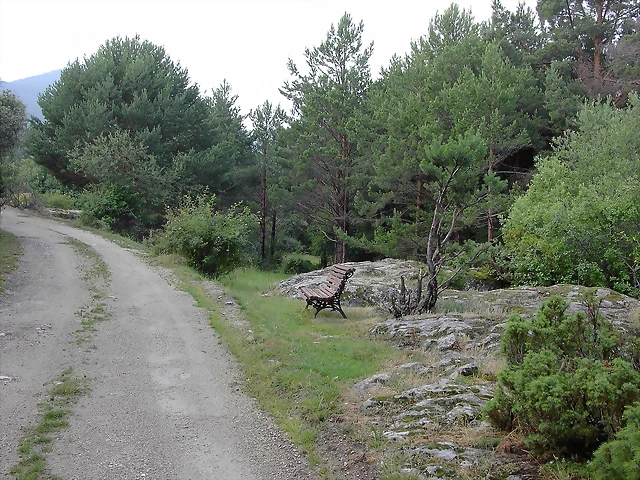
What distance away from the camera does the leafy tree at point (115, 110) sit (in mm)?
29031

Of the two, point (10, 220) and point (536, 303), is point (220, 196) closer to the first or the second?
point (10, 220)

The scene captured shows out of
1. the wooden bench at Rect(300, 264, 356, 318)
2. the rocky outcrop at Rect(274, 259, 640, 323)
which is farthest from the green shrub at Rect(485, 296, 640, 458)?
the wooden bench at Rect(300, 264, 356, 318)

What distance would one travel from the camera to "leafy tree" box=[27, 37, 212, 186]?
29.0 m

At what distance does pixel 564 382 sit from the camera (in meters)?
4.00

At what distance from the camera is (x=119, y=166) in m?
27.6

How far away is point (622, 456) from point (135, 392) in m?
5.18

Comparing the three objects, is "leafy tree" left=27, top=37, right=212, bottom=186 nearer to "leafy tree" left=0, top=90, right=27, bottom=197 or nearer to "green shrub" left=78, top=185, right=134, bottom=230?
"green shrub" left=78, top=185, right=134, bottom=230

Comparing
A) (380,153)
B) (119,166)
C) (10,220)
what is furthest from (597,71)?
(10,220)

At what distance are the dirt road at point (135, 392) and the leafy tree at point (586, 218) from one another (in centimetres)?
1087

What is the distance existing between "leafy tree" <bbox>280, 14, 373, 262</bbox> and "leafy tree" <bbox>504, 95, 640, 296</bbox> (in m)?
10.3

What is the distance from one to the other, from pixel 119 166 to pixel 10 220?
634 cm

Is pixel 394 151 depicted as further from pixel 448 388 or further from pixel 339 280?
pixel 448 388

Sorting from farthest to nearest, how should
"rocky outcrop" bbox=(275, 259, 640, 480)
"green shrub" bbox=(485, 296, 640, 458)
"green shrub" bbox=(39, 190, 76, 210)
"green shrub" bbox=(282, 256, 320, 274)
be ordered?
1. "green shrub" bbox=(282, 256, 320, 274)
2. "green shrub" bbox=(39, 190, 76, 210)
3. "rocky outcrop" bbox=(275, 259, 640, 480)
4. "green shrub" bbox=(485, 296, 640, 458)

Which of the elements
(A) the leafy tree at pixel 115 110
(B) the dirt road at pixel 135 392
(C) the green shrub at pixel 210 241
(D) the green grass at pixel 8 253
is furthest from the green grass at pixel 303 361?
(A) the leafy tree at pixel 115 110
